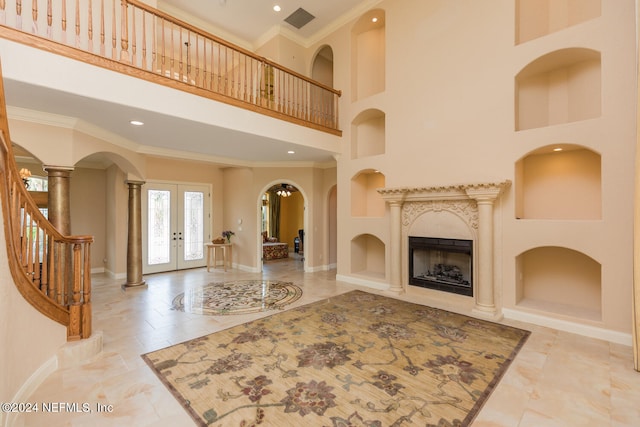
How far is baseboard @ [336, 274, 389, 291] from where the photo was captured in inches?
229

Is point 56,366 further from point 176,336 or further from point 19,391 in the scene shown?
point 176,336

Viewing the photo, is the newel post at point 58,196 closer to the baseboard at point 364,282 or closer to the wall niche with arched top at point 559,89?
the baseboard at point 364,282

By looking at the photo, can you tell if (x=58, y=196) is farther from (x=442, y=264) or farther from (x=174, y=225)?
(x=442, y=264)


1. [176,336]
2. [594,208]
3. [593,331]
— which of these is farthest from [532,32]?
[176,336]

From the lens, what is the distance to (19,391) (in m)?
2.20

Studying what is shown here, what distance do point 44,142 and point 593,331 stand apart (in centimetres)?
771

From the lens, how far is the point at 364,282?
6.13m

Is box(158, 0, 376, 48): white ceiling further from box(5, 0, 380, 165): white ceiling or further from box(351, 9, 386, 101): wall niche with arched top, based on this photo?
box(351, 9, 386, 101): wall niche with arched top

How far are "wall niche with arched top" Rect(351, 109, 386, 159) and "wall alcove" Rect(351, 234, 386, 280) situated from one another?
2.00 meters

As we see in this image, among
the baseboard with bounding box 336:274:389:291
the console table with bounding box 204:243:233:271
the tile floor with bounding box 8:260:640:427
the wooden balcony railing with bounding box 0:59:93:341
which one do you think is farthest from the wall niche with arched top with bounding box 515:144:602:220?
the console table with bounding box 204:243:233:271

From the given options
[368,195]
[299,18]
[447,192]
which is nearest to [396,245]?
[447,192]

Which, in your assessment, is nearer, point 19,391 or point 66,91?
point 19,391

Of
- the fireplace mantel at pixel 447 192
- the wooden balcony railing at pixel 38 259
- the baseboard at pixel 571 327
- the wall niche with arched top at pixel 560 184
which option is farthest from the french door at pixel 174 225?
the wall niche with arched top at pixel 560 184

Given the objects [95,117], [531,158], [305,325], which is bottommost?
[305,325]
